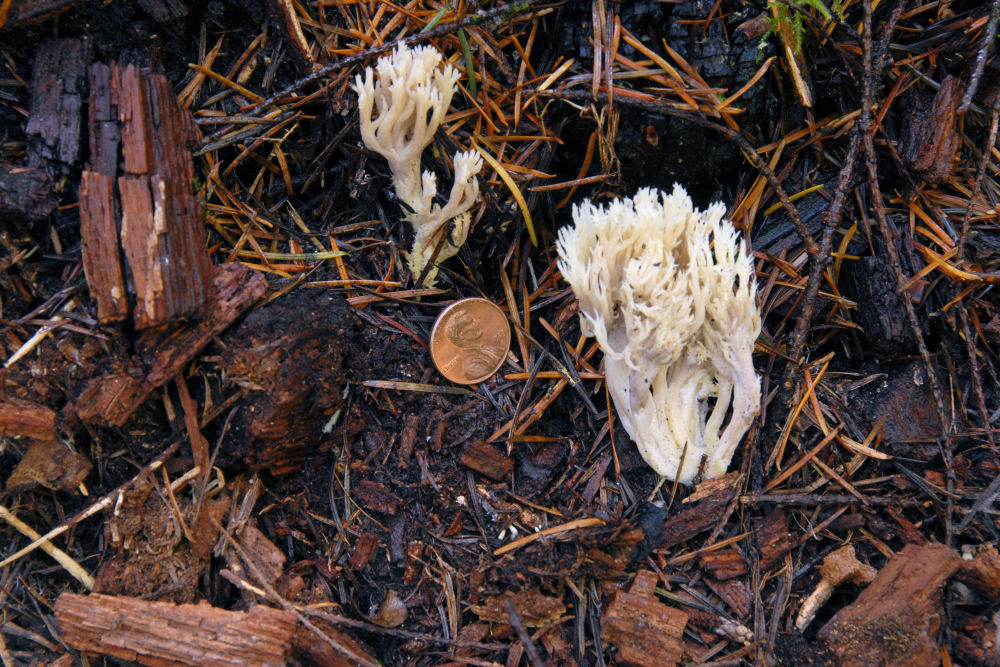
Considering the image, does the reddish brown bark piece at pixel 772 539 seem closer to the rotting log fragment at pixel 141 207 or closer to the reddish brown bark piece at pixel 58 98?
the rotting log fragment at pixel 141 207

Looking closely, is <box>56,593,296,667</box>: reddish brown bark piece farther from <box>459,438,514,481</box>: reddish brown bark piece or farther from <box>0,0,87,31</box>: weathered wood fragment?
<box>0,0,87,31</box>: weathered wood fragment

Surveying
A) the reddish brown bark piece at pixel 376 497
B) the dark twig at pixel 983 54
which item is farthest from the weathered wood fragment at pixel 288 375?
the dark twig at pixel 983 54

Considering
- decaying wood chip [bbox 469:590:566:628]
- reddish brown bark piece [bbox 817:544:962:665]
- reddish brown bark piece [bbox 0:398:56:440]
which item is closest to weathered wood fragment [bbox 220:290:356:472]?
reddish brown bark piece [bbox 0:398:56:440]

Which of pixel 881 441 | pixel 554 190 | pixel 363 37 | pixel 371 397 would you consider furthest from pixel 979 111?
pixel 371 397

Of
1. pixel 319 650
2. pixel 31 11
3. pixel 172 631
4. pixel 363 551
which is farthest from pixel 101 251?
pixel 319 650

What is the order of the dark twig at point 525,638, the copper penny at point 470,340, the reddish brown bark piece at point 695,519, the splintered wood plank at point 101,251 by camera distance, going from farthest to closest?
the copper penny at point 470,340 → the reddish brown bark piece at point 695,519 → the splintered wood plank at point 101,251 → the dark twig at point 525,638

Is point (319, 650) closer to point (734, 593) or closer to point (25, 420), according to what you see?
point (25, 420)

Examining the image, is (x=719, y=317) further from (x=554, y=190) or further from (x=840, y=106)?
(x=840, y=106)
